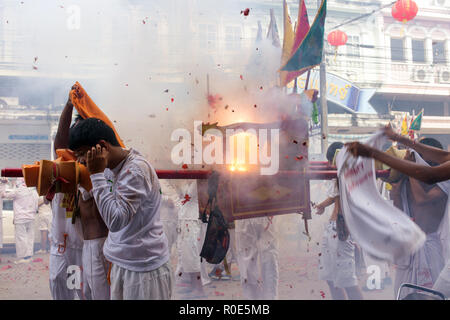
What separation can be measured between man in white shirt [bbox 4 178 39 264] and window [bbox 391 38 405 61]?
1361 cm

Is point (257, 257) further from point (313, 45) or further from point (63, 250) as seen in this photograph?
point (313, 45)

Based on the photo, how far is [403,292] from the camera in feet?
7.34

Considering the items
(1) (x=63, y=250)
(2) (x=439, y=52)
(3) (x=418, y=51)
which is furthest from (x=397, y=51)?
(1) (x=63, y=250)

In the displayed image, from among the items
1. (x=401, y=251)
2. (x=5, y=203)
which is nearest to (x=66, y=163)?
(x=401, y=251)

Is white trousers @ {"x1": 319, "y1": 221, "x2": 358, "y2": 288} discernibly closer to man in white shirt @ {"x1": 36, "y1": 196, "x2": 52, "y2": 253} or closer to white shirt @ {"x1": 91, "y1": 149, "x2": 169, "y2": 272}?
white shirt @ {"x1": 91, "y1": 149, "x2": 169, "y2": 272}

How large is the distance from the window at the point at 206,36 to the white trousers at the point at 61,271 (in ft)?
9.13

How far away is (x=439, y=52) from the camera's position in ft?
52.2

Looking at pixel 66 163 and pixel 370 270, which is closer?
pixel 66 163

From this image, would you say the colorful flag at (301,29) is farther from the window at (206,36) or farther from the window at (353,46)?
the window at (353,46)

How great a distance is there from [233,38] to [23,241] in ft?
16.9

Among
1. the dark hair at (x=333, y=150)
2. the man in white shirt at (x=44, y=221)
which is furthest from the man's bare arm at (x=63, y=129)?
the man in white shirt at (x=44, y=221)
